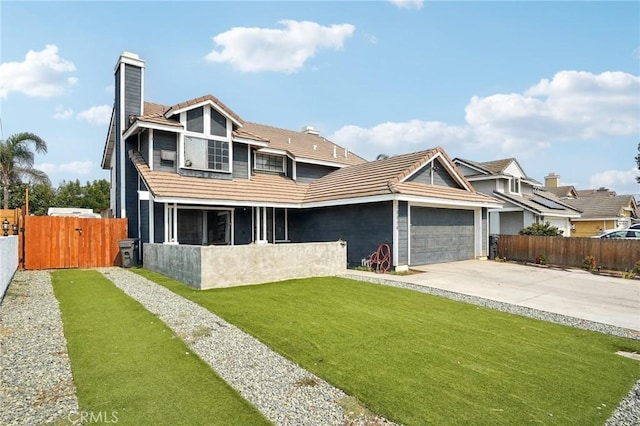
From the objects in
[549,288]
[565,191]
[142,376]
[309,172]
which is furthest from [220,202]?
[565,191]

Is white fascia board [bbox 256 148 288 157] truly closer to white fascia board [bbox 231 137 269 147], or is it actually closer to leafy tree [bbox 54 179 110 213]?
white fascia board [bbox 231 137 269 147]

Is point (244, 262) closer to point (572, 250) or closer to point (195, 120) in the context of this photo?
point (195, 120)

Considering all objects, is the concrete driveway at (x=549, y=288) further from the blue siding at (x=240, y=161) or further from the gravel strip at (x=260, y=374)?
the blue siding at (x=240, y=161)

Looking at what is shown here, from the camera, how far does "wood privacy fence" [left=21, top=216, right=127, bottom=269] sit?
13023mm

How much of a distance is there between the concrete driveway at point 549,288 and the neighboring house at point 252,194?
6.27ft

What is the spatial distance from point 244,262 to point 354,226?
627 centimetres

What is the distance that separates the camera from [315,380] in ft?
13.9

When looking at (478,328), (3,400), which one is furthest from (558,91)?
(3,400)

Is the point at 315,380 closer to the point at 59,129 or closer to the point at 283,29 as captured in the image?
the point at 283,29

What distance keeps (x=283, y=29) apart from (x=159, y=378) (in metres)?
12.7

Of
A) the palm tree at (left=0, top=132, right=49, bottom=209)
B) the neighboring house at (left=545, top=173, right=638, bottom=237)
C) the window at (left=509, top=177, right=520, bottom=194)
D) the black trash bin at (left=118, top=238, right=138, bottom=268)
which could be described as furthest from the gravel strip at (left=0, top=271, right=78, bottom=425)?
the neighboring house at (left=545, top=173, right=638, bottom=237)

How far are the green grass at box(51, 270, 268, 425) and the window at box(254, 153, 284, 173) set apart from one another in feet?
43.0

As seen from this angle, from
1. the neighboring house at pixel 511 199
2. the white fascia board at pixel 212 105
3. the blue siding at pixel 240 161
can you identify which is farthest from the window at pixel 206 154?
the neighboring house at pixel 511 199

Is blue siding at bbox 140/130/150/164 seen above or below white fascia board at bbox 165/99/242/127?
below
